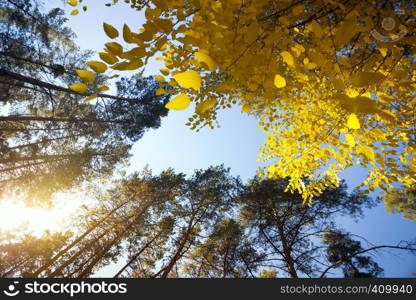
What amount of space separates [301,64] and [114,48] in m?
1.45

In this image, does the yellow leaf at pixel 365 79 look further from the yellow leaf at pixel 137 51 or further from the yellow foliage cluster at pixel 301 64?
the yellow leaf at pixel 137 51

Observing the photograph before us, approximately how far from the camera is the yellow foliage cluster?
762 millimetres

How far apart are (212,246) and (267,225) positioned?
4.13 meters

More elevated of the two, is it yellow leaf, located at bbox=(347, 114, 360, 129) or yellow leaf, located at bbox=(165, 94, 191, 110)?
yellow leaf, located at bbox=(165, 94, 191, 110)

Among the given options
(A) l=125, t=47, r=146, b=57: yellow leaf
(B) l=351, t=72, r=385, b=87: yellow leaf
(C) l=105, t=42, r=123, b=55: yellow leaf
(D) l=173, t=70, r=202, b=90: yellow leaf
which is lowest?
(D) l=173, t=70, r=202, b=90: yellow leaf

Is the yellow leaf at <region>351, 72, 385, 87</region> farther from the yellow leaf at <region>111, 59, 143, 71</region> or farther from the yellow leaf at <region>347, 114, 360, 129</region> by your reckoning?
the yellow leaf at <region>111, 59, 143, 71</region>

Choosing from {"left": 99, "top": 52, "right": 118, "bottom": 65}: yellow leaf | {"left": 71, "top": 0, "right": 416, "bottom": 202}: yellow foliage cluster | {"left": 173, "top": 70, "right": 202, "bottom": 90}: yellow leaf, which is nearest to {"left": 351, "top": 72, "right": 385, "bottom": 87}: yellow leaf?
{"left": 71, "top": 0, "right": 416, "bottom": 202}: yellow foliage cluster

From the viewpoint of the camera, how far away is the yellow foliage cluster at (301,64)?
762 mm

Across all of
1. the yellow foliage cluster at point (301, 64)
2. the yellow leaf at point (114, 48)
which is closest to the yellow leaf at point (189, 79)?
the yellow foliage cluster at point (301, 64)

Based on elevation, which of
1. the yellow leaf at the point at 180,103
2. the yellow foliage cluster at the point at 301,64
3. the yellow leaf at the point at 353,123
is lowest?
the yellow leaf at the point at 353,123

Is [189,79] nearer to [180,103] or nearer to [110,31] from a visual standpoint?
[180,103]

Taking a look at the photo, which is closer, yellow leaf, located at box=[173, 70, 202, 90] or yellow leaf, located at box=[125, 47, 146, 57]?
yellow leaf, located at box=[173, 70, 202, 90]

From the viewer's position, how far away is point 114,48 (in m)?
0.73

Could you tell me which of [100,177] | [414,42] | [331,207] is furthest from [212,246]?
[414,42]
